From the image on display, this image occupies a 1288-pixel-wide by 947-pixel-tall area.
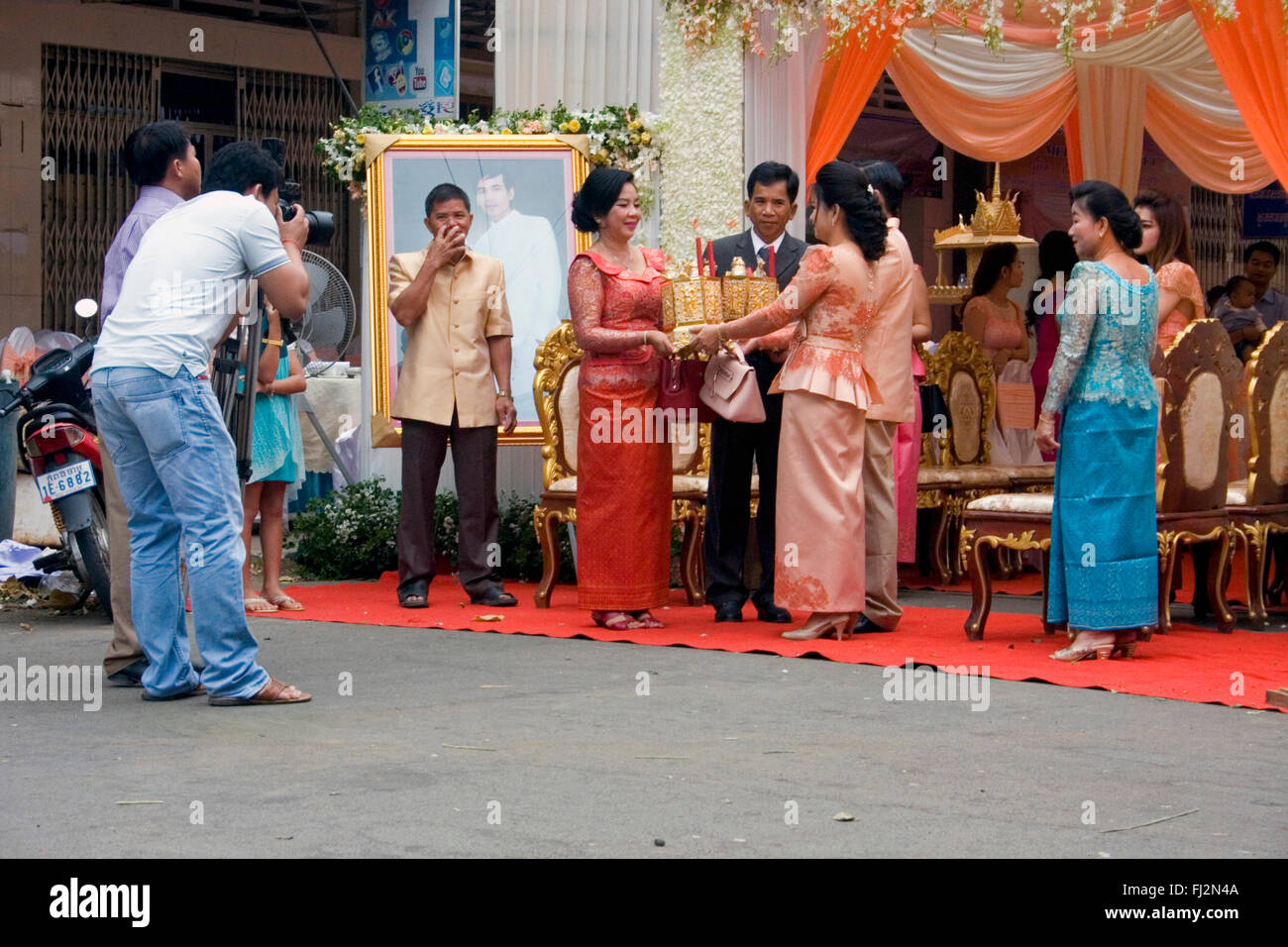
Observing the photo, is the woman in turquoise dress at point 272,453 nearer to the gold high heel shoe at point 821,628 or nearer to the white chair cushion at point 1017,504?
the gold high heel shoe at point 821,628

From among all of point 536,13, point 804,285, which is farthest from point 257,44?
point 804,285

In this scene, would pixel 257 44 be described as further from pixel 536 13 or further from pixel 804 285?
pixel 804 285

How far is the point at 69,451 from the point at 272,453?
1.00m

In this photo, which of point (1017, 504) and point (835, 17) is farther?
point (835, 17)

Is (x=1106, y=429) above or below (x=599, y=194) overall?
below

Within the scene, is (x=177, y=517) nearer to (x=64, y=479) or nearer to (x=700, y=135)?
(x=64, y=479)

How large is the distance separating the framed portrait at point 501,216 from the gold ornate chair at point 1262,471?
3.53 m

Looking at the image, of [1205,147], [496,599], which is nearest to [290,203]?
[496,599]

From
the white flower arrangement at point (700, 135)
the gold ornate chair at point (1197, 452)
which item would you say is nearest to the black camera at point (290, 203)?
the white flower arrangement at point (700, 135)

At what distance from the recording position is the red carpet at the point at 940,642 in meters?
6.17

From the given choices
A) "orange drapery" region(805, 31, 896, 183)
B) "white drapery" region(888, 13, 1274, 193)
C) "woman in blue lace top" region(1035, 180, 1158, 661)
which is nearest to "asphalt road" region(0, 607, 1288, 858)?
"woman in blue lace top" region(1035, 180, 1158, 661)

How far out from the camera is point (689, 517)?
8.28 m

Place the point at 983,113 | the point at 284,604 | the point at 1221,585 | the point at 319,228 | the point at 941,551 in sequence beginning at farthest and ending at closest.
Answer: the point at 983,113
the point at 941,551
the point at 284,604
the point at 1221,585
the point at 319,228

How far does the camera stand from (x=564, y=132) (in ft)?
31.1
